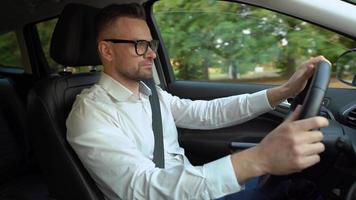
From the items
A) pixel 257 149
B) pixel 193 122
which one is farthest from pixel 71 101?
pixel 257 149

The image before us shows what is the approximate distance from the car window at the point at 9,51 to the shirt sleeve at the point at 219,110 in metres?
2.13

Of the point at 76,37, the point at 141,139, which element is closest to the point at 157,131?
the point at 141,139

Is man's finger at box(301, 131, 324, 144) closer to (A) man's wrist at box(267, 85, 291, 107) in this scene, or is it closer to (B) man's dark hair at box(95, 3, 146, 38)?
(A) man's wrist at box(267, 85, 291, 107)

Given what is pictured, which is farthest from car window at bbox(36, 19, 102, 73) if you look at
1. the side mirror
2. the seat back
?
the side mirror

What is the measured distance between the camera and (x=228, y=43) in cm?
342

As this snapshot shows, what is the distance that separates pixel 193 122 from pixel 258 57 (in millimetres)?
1062

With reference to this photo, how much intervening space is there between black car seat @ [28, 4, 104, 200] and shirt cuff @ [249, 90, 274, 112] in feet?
2.36

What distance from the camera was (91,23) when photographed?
7.30ft

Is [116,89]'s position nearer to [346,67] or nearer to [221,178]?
[221,178]

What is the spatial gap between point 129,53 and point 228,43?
5.01 ft

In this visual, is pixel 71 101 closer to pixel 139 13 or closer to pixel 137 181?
pixel 139 13

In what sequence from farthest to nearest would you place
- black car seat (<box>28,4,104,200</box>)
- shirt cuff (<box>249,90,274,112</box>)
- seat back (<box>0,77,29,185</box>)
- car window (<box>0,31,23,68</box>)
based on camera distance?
car window (<box>0,31,23,68</box>)
seat back (<box>0,77,29,185</box>)
shirt cuff (<box>249,90,274,112</box>)
black car seat (<box>28,4,104,200</box>)

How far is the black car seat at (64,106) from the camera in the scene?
1863mm

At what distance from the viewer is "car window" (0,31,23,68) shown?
4047 millimetres
